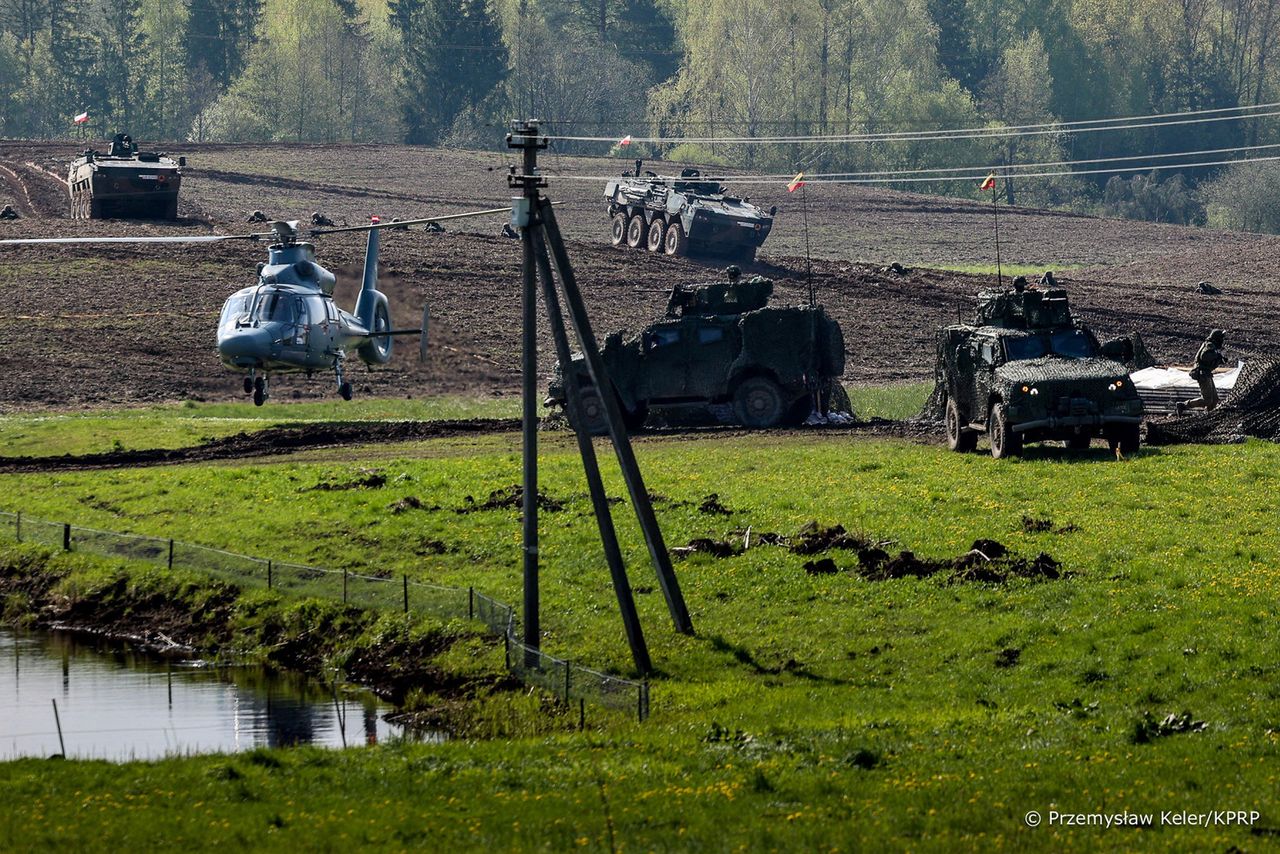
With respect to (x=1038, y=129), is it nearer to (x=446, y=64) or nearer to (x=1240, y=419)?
(x=446, y=64)

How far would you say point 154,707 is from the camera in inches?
879

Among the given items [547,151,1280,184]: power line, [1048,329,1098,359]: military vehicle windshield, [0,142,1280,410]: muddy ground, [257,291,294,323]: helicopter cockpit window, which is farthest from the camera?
[547,151,1280,184]: power line

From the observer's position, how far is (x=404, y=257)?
57.5 m

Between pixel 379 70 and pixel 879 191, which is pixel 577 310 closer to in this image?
pixel 879 191

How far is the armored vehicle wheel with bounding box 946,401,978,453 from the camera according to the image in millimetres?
31970

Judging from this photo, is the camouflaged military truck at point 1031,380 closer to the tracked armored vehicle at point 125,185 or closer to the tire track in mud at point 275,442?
the tire track in mud at point 275,442

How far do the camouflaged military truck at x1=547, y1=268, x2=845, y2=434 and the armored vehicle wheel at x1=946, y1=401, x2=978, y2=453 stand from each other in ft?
13.1

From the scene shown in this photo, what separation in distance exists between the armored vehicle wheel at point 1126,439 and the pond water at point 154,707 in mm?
13193

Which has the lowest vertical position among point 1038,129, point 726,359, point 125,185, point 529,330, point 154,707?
point 154,707

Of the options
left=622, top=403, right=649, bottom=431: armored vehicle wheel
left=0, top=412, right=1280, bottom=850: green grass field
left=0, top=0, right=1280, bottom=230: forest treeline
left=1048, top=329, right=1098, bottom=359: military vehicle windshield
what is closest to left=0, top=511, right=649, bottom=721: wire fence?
left=0, top=412, right=1280, bottom=850: green grass field

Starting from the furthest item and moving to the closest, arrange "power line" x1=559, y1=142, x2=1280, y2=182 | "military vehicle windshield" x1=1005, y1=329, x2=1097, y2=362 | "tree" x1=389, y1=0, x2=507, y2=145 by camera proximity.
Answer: "tree" x1=389, y1=0, x2=507, y2=145 < "power line" x1=559, y1=142, x2=1280, y2=182 < "military vehicle windshield" x1=1005, y1=329, x2=1097, y2=362

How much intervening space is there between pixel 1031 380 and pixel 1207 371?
289 inches

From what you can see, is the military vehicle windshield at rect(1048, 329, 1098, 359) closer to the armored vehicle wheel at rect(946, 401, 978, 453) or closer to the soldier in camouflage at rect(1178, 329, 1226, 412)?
the armored vehicle wheel at rect(946, 401, 978, 453)

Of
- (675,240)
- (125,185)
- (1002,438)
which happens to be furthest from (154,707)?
(675,240)
